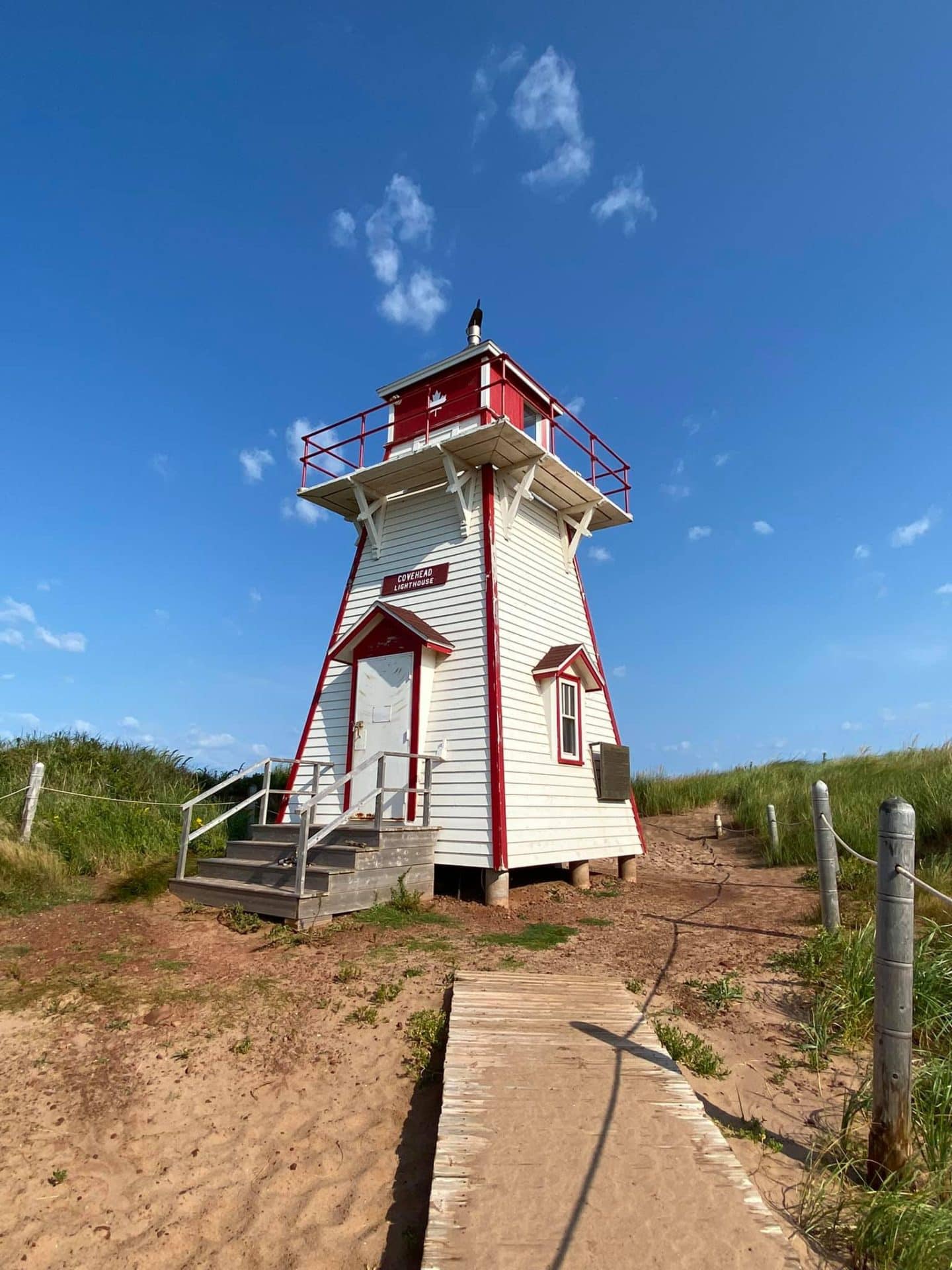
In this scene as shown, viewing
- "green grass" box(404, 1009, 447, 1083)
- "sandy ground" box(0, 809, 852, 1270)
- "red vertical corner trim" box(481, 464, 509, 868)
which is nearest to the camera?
"sandy ground" box(0, 809, 852, 1270)

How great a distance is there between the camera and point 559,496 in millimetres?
14758

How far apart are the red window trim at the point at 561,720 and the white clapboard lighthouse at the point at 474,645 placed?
4cm

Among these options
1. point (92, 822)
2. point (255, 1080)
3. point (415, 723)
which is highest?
point (415, 723)

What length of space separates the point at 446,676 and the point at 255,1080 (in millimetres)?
7583

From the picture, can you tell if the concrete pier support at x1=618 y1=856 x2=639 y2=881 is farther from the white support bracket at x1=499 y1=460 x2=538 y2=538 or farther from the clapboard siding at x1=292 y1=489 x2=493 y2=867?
the white support bracket at x1=499 y1=460 x2=538 y2=538

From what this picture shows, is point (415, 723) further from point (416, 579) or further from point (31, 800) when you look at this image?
point (31, 800)

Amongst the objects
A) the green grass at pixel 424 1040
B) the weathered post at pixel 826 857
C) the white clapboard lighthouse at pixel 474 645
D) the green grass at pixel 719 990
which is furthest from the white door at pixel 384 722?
the weathered post at pixel 826 857

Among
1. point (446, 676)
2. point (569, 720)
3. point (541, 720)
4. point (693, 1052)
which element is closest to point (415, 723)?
point (446, 676)

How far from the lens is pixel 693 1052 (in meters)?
A: 5.25

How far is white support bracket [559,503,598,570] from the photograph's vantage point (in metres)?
14.9

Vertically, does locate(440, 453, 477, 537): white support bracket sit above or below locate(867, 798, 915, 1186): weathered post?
above

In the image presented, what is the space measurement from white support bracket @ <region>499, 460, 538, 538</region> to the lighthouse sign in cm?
136

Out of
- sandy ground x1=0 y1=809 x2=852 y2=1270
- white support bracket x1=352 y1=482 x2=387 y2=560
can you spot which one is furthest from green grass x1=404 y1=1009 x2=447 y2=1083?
white support bracket x1=352 y1=482 x2=387 y2=560

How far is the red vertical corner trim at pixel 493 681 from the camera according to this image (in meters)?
10.8
